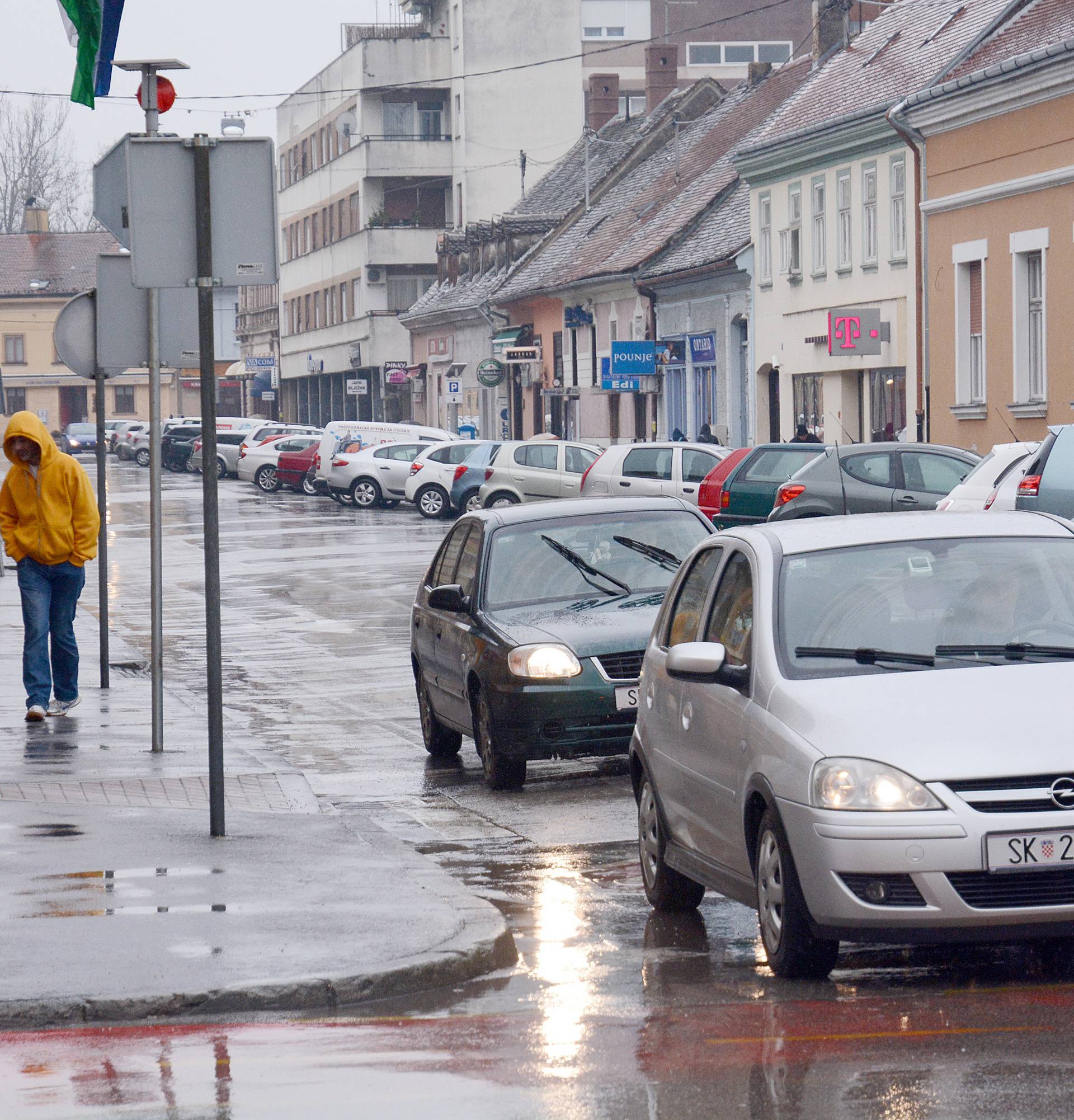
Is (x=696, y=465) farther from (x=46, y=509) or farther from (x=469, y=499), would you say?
(x=46, y=509)

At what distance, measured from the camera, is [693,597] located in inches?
334

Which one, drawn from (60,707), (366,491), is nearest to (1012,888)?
(60,707)

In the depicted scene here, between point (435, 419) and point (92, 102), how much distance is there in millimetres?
67248

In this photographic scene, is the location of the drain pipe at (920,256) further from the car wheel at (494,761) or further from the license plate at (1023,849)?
the license plate at (1023,849)

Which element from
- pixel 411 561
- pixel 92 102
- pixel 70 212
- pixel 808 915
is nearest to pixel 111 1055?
pixel 808 915

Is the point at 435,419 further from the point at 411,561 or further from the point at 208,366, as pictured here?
the point at 208,366

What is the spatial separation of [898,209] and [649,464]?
7.46m

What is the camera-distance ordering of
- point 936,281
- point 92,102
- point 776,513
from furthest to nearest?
point 936,281 < point 776,513 < point 92,102

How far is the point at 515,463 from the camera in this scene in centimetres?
4303

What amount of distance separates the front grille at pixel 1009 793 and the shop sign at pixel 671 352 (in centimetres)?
4622

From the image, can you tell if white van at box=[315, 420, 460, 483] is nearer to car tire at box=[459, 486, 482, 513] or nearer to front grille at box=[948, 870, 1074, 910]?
car tire at box=[459, 486, 482, 513]

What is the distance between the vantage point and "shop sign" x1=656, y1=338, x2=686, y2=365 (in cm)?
5244

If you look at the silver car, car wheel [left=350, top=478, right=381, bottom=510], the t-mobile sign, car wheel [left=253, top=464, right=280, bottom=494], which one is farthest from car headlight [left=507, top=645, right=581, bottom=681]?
car wheel [left=253, top=464, right=280, bottom=494]

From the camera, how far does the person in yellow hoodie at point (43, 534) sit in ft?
45.2
